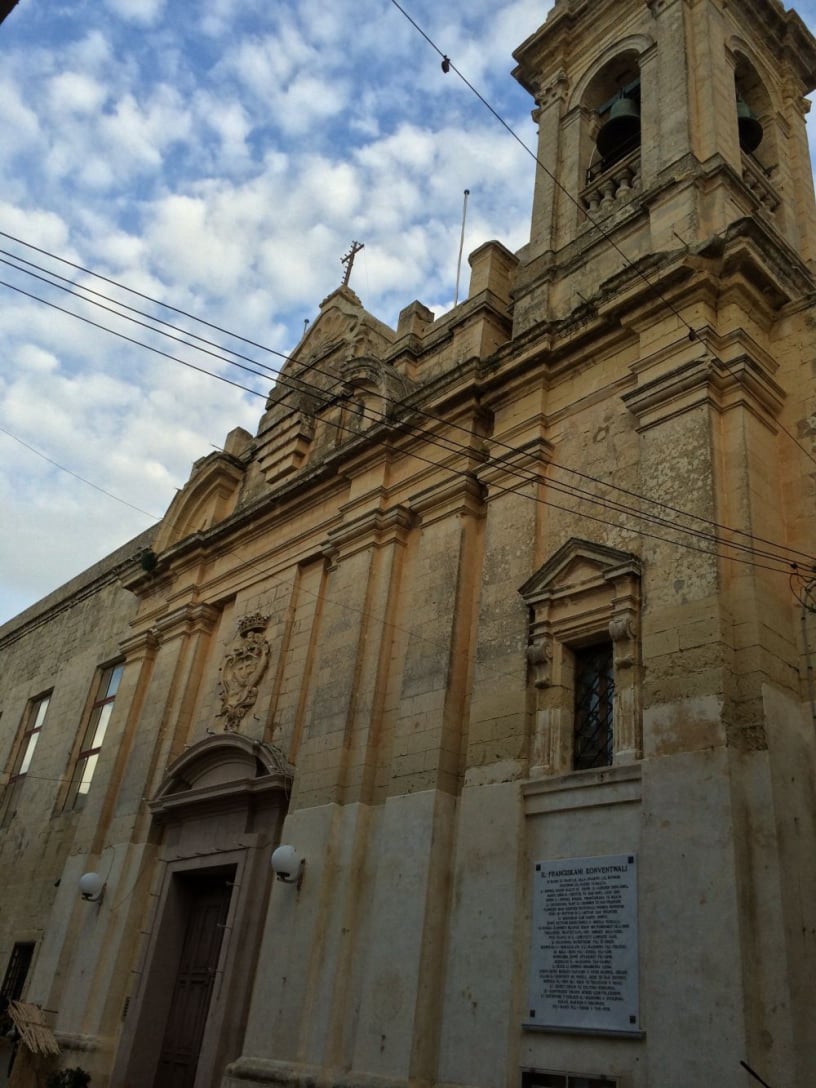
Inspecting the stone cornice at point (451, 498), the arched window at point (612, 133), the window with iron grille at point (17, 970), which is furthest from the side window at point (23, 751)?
the arched window at point (612, 133)

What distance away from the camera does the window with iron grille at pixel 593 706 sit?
8094mm

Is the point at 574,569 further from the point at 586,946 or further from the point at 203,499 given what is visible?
the point at 203,499

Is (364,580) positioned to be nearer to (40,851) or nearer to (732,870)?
(732,870)

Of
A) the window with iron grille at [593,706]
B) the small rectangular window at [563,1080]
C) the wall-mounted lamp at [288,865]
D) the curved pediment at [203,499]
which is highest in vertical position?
the curved pediment at [203,499]

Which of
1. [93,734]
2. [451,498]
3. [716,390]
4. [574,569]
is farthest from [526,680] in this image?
[93,734]

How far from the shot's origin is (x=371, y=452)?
1197 cm

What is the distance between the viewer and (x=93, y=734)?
52.8 feet

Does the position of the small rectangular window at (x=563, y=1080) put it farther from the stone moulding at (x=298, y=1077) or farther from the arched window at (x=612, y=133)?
the arched window at (x=612, y=133)

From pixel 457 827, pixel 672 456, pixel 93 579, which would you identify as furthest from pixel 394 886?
pixel 93 579

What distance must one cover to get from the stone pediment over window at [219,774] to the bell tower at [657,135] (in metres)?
5.77

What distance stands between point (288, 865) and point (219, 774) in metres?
2.54

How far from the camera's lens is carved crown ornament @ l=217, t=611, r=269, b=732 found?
12.2 metres

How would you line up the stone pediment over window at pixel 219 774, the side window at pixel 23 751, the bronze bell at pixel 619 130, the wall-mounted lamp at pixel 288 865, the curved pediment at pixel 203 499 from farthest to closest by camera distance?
the side window at pixel 23 751 → the curved pediment at pixel 203 499 → the bronze bell at pixel 619 130 → the stone pediment over window at pixel 219 774 → the wall-mounted lamp at pixel 288 865

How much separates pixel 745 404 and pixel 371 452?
5.03 metres
